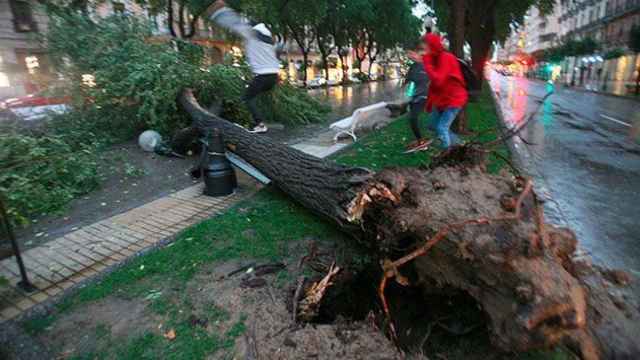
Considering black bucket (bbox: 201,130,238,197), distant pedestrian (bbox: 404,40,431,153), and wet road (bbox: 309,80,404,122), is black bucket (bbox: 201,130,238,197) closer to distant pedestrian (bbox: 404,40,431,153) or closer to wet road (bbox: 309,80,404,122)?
distant pedestrian (bbox: 404,40,431,153)

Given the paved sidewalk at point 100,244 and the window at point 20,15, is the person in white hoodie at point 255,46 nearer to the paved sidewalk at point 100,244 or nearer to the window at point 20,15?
the paved sidewalk at point 100,244

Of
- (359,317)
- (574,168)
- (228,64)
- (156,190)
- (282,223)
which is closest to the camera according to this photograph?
(359,317)

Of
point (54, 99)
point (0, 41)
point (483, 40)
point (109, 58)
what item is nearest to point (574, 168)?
point (109, 58)

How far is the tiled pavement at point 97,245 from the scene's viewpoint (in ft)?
9.93

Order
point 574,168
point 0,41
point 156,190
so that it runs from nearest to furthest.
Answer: point 156,190 → point 574,168 → point 0,41

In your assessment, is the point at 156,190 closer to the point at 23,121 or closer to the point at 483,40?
the point at 23,121

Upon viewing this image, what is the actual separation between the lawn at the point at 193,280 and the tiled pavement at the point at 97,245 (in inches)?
10.5

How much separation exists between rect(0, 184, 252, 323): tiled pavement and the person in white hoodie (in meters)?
3.08

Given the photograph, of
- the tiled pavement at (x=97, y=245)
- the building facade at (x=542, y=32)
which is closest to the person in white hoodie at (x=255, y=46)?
the tiled pavement at (x=97, y=245)

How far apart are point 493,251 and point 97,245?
3.59 m

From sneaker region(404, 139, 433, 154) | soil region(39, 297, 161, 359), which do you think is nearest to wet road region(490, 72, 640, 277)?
sneaker region(404, 139, 433, 154)

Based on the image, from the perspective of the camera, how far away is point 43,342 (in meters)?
2.45

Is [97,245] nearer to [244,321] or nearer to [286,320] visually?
[244,321]

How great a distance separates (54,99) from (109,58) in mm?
1375
